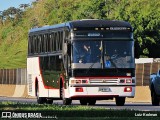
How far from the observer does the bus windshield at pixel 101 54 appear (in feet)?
118

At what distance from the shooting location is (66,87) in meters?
37.0

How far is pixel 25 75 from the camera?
65.4 metres

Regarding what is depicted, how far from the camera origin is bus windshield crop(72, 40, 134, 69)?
118 feet

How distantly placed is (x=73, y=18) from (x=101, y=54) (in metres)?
81.1

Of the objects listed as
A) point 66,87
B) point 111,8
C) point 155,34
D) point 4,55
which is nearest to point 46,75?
point 66,87

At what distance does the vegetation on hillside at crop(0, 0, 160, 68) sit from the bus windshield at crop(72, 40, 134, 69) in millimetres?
56465

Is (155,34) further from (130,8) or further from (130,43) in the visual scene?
(130,43)

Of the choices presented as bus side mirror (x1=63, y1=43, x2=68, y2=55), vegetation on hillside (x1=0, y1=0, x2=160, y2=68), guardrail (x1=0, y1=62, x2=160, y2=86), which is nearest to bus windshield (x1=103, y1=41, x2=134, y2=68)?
bus side mirror (x1=63, y1=43, x2=68, y2=55)

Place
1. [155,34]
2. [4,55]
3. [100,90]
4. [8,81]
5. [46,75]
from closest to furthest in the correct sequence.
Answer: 1. [100,90]
2. [46,75]
3. [8,81]
4. [155,34]
5. [4,55]

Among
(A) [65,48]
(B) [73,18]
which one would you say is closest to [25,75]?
(A) [65,48]

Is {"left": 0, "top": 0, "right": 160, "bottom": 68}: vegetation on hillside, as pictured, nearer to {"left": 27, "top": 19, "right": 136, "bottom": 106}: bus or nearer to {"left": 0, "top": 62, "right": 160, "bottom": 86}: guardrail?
{"left": 0, "top": 62, "right": 160, "bottom": 86}: guardrail

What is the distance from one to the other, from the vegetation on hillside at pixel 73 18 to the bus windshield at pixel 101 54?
185 feet

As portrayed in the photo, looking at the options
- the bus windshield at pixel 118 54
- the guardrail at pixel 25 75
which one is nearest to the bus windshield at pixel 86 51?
the bus windshield at pixel 118 54

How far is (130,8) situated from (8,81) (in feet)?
157
